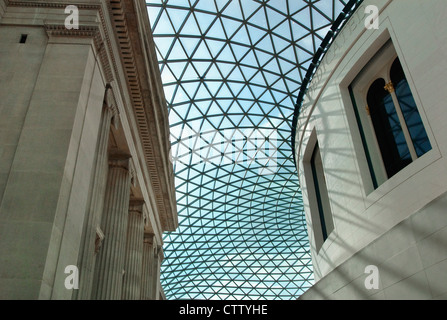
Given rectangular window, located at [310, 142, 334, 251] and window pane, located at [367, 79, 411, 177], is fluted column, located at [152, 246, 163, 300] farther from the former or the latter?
window pane, located at [367, 79, 411, 177]

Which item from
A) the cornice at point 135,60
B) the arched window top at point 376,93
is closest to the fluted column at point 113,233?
the cornice at point 135,60

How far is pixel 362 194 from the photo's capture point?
1461 centimetres

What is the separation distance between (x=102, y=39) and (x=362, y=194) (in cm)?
1108

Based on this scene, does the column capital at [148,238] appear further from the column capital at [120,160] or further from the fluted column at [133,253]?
the column capital at [120,160]

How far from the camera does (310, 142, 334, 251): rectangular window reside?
2038 cm

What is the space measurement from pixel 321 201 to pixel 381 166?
22.4 ft

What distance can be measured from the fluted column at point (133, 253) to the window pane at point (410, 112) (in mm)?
15604

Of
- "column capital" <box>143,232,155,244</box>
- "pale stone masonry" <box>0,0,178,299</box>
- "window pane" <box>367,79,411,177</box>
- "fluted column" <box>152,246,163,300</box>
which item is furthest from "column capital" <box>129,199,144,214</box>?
"window pane" <box>367,79,411,177</box>

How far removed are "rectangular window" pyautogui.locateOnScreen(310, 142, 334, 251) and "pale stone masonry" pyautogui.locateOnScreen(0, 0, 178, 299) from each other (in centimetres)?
987

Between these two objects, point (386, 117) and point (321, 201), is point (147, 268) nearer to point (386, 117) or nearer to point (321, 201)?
point (321, 201)

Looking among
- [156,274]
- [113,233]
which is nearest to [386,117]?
[113,233]

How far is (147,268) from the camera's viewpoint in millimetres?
26750
